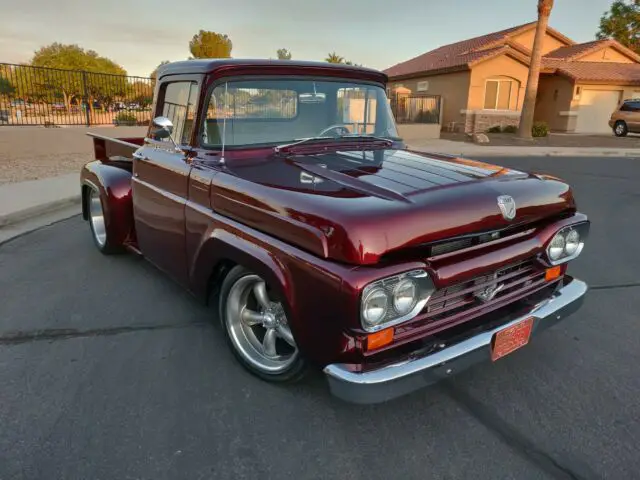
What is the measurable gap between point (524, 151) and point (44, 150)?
586 inches

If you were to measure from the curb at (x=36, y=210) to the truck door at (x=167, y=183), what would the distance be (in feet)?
11.2

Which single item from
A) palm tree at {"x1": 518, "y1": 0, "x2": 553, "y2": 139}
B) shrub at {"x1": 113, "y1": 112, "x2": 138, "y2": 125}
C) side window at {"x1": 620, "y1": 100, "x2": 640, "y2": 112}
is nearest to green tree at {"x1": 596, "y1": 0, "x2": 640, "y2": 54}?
side window at {"x1": 620, "y1": 100, "x2": 640, "y2": 112}

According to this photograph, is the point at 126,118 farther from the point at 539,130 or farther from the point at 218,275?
the point at 539,130

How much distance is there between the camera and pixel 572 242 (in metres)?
2.89

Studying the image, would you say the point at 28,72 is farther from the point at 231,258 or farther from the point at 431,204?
the point at 431,204

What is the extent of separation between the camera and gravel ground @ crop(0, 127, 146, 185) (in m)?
10.1

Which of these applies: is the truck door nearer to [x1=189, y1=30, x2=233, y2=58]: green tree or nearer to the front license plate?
the front license plate

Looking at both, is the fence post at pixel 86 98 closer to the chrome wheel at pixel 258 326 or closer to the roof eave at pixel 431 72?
the chrome wheel at pixel 258 326

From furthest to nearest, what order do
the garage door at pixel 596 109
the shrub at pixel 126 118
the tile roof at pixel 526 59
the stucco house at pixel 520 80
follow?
the garage door at pixel 596 109, the tile roof at pixel 526 59, the stucco house at pixel 520 80, the shrub at pixel 126 118

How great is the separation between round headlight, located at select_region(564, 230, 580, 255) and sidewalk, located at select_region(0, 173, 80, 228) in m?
6.37

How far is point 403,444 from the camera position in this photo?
2375 mm

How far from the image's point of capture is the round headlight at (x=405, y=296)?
211 centimetres

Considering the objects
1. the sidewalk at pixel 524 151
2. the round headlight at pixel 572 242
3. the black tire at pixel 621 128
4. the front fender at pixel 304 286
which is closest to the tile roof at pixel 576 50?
the black tire at pixel 621 128

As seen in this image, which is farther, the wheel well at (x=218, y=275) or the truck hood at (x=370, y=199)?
the wheel well at (x=218, y=275)
